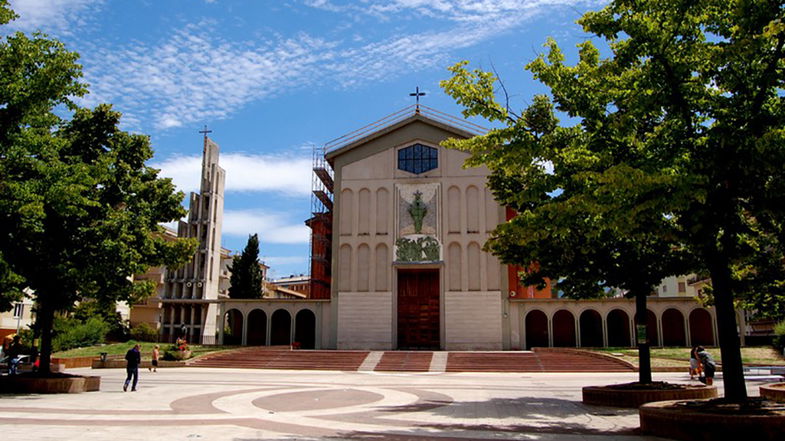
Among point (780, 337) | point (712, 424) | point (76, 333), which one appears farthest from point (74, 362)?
point (780, 337)

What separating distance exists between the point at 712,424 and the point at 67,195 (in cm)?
1731

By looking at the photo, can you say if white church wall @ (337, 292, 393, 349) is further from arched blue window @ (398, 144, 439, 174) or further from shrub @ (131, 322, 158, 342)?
shrub @ (131, 322, 158, 342)

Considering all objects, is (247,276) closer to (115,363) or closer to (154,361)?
(115,363)

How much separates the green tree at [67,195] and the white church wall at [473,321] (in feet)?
82.9

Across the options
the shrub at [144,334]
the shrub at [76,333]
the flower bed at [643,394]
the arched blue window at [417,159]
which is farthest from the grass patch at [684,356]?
the shrub at [144,334]

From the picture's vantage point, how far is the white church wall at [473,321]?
143 ft

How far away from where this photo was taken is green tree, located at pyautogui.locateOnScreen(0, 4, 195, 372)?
1775 centimetres

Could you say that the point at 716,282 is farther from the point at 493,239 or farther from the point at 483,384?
the point at 483,384

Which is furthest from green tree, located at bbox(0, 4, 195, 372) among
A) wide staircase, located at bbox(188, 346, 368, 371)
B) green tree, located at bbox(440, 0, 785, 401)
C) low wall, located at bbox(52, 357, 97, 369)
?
low wall, located at bbox(52, 357, 97, 369)

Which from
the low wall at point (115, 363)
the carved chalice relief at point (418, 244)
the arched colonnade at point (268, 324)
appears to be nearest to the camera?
the low wall at point (115, 363)

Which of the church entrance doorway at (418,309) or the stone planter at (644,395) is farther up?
the church entrance doorway at (418,309)

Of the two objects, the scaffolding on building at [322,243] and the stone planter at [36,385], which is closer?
the stone planter at [36,385]

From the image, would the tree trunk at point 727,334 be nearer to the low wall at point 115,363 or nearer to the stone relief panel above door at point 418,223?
the low wall at point 115,363

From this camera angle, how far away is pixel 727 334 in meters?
11.7
